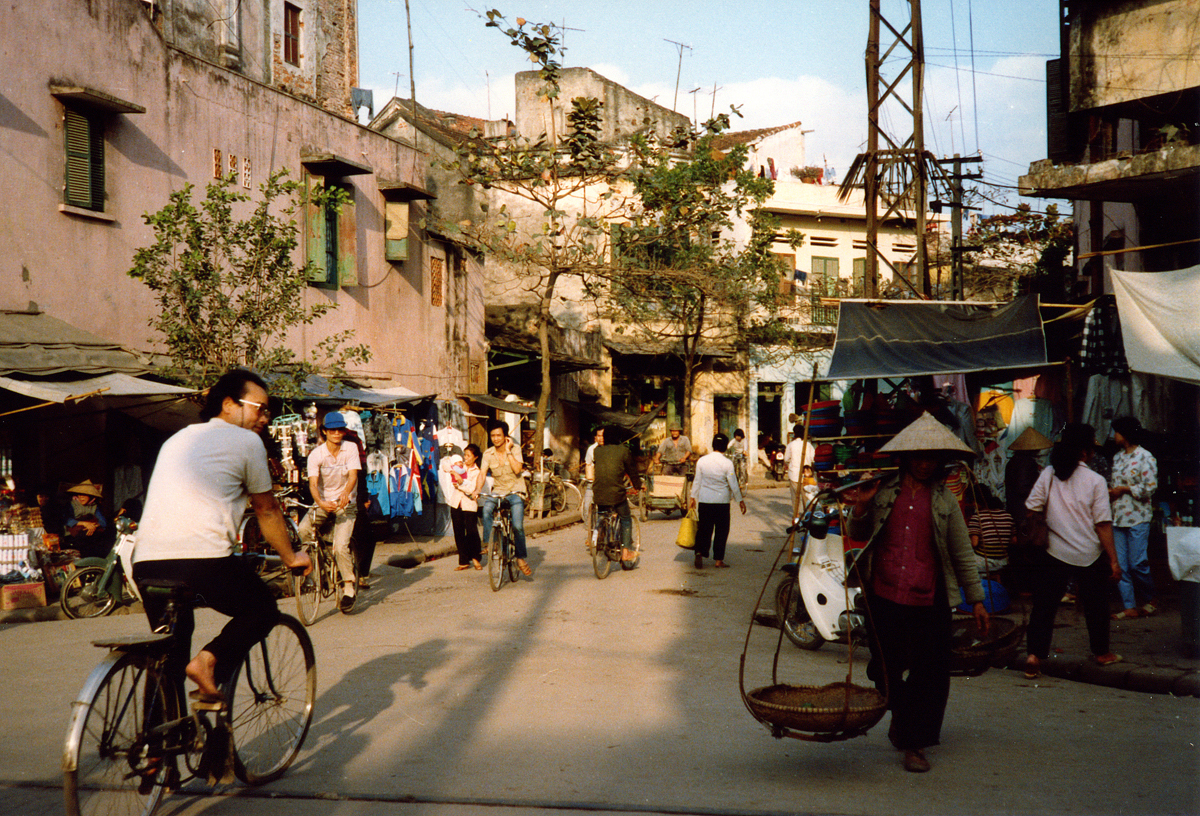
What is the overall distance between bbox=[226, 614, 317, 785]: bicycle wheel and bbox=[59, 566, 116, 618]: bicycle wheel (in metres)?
6.86

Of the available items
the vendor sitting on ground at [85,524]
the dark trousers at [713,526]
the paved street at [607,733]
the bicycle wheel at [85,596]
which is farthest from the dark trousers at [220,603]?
the dark trousers at [713,526]

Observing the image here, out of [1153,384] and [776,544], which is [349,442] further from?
[1153,384]

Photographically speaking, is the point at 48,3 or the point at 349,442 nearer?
the point at 349,442

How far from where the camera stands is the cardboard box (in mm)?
10961

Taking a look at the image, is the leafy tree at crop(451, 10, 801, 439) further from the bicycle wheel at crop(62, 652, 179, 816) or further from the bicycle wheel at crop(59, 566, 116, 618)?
the bicycle wheel at crop(62, 652, 179, 816)

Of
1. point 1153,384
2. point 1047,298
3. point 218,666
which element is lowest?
point 218,666

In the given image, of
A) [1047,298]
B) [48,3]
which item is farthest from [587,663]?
[1047,298]

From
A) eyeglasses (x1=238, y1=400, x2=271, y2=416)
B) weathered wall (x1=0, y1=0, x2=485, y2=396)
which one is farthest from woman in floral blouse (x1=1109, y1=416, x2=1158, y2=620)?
weathered wall (x1=0, y1=0, x2=485, y2=396)

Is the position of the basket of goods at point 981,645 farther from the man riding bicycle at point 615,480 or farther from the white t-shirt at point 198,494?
the man riding bicycle at point 615,480

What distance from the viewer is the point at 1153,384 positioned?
533 inches

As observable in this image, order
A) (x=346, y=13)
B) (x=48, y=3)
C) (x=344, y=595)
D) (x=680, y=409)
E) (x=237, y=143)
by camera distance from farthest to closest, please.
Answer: (x=680, y=409)
(x=346, y=13)
(x=237, y=143)
(x=48, y=3)
(x=344, y=595)

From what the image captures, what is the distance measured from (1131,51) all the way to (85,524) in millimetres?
13010

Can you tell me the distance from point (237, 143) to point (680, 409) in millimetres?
22427

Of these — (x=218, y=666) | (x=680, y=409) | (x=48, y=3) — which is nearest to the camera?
(x=218, y=666)
